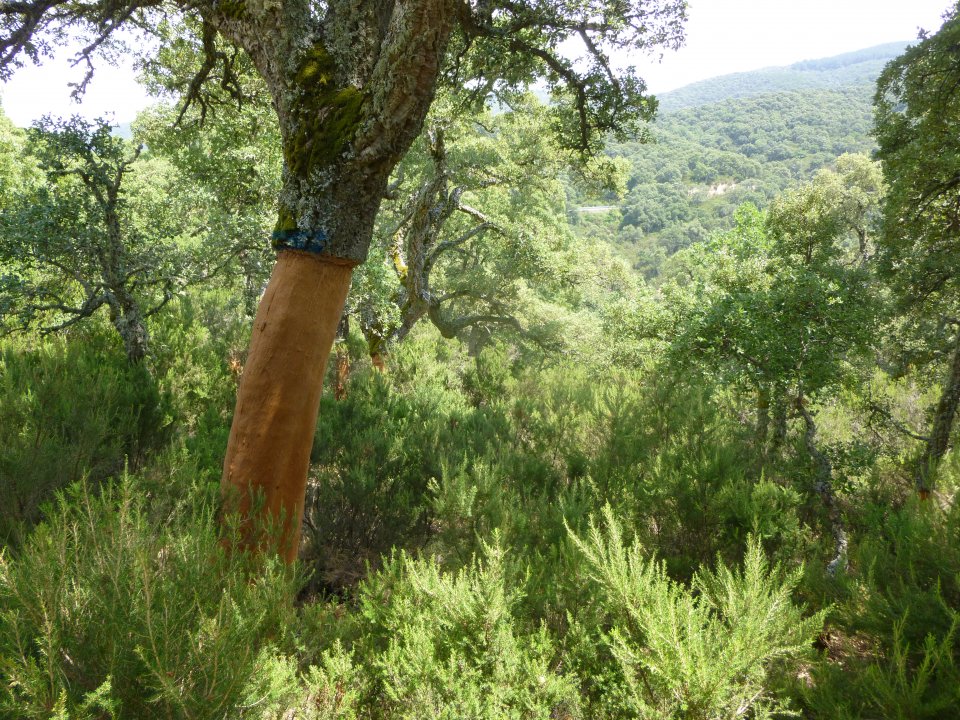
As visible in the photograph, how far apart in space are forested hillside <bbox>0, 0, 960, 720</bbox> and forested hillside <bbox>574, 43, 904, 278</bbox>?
216ft

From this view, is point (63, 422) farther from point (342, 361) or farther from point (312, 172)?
point (342, 361)

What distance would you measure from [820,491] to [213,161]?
978 centimetres

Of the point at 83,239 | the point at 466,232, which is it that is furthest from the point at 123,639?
the point at 466,232

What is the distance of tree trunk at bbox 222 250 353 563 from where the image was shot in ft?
11.6

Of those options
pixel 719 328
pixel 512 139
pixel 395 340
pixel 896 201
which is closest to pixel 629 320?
pixel 719 328

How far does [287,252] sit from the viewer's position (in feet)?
12.1

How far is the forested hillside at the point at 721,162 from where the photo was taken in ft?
274

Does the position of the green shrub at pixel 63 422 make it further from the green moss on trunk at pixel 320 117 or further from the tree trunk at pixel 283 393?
the green moss on trunk at pixel 320 117

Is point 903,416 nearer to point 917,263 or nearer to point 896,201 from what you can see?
point 917,263

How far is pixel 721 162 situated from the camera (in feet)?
329

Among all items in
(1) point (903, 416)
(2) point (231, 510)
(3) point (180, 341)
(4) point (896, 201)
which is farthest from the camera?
(1) point (903, 416)

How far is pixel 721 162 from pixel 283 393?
115188 mm

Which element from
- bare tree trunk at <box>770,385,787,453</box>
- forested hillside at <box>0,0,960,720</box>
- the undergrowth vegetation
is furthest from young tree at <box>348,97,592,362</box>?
bare tree trunk at <box>770,385,787,453</box>

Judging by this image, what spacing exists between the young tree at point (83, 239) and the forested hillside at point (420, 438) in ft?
0.17
